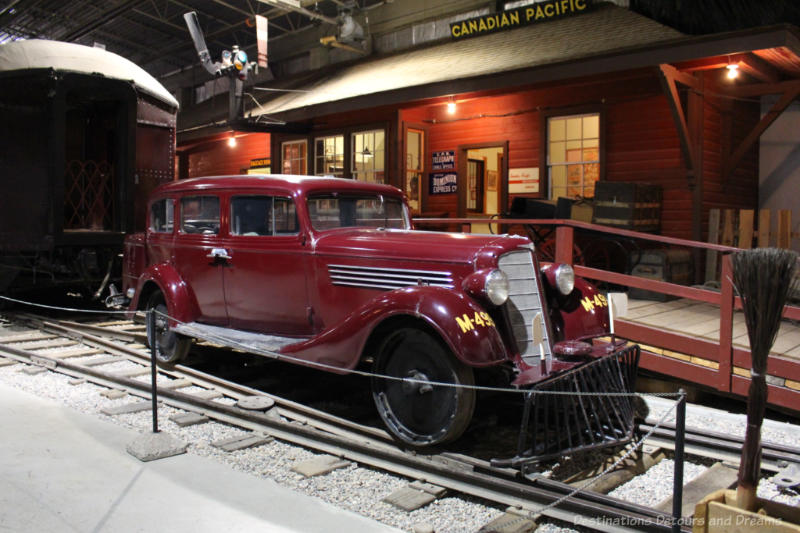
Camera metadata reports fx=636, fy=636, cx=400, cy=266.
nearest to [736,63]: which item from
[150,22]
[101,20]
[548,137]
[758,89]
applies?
[758,89]

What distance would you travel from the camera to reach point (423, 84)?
10.6 metres

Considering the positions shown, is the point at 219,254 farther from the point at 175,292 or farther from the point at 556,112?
the point at 556,112

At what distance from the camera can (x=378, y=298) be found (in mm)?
4266

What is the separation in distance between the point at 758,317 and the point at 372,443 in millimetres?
2655

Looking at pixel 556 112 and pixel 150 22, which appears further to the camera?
pixel 150 22

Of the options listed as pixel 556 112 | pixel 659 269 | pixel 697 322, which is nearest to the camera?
pixel 697 322

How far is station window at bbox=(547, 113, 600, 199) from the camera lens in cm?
1105

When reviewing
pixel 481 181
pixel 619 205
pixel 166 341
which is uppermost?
pixel 481 181

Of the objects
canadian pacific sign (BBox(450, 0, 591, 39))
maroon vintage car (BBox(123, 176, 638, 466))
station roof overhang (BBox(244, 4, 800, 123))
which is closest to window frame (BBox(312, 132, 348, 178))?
station roof overhang (BBox(244, 4, 800, 123))

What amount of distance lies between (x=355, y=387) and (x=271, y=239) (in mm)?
1561

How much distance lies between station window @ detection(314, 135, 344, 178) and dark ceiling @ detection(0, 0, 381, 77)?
11.9 ft

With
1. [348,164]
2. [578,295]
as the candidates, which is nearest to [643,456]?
[578,295]

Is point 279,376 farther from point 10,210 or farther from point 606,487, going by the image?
point 10,210

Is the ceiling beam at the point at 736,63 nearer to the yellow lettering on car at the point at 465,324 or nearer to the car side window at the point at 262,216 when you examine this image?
the car side window at the point at 262,216
